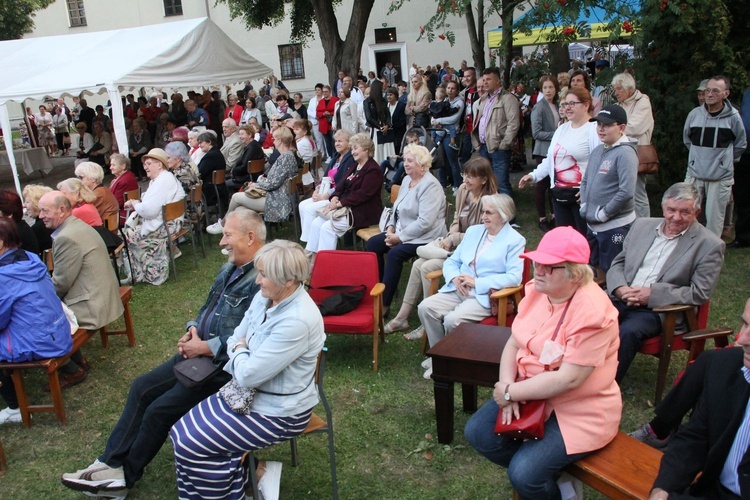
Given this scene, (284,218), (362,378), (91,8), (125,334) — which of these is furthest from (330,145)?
(91,8)

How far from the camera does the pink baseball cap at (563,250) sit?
2.63 m

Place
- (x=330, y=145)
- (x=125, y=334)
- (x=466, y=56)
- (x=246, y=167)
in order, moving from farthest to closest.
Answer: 1. (x=466, y=56)
2. (x=330, y=145)
3. (x=246, y=167)
4. (x=125, y=334)

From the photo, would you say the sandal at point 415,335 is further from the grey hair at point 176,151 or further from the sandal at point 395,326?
the grey hair at point 176,151

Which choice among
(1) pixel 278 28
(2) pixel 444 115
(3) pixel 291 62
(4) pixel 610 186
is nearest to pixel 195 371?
(4) pixel 610 186

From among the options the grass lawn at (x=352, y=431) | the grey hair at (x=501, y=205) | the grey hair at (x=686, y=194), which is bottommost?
the grass lawn at (x=352, y=431)

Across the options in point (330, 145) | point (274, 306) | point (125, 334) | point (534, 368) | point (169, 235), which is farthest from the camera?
point (330, 145)

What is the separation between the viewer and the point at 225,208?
9.34 m

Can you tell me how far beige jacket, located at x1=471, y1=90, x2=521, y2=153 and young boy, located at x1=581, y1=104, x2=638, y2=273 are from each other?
2.68m

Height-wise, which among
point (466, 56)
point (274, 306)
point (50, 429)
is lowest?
point (50, 429)

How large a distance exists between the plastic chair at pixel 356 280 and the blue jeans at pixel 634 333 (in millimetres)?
1634

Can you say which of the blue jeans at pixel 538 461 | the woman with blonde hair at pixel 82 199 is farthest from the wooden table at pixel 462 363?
the woman with blonde hair at pixel 82 199

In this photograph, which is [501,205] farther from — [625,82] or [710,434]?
[625,82]

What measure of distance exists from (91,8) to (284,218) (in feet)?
94.5

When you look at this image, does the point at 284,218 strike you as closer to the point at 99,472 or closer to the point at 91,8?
the point at 99,472
